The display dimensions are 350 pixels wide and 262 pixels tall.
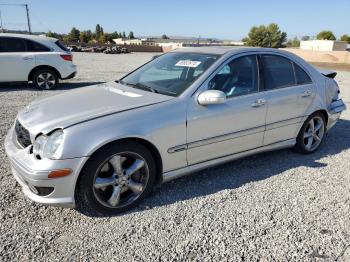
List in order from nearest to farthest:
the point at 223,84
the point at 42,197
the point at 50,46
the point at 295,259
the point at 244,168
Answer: the point at 295,259
the point at 42,197
the point at 223,84
the point at 244,168
the point at 50,46

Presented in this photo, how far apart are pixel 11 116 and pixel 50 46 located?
412 centimetres

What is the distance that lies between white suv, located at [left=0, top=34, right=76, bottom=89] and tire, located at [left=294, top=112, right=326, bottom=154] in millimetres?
7670

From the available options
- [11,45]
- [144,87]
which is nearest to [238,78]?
[144,87]

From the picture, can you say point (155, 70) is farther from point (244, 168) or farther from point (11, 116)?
point (11, 116)

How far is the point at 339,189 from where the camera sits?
3.87 meters

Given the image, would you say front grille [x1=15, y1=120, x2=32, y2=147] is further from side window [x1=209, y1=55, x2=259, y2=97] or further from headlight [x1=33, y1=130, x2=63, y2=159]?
side window [x1=209, y1=55, x2=259, y2=97]

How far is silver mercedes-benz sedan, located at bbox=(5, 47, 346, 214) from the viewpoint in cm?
288

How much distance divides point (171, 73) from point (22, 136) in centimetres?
198

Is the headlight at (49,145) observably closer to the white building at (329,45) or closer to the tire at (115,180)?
the tire at (115,180)

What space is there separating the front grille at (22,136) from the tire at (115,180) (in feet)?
2.14

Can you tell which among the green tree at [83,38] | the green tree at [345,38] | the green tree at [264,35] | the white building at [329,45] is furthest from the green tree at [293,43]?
the green tree at [83,38]

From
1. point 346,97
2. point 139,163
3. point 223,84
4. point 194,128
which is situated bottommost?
point 346,97

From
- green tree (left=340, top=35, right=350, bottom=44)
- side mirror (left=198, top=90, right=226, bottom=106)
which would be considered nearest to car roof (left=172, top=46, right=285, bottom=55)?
side mirror (left=198, top=90, right=226, bottom=106)

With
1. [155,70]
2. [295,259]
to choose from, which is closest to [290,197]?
[295,259]
